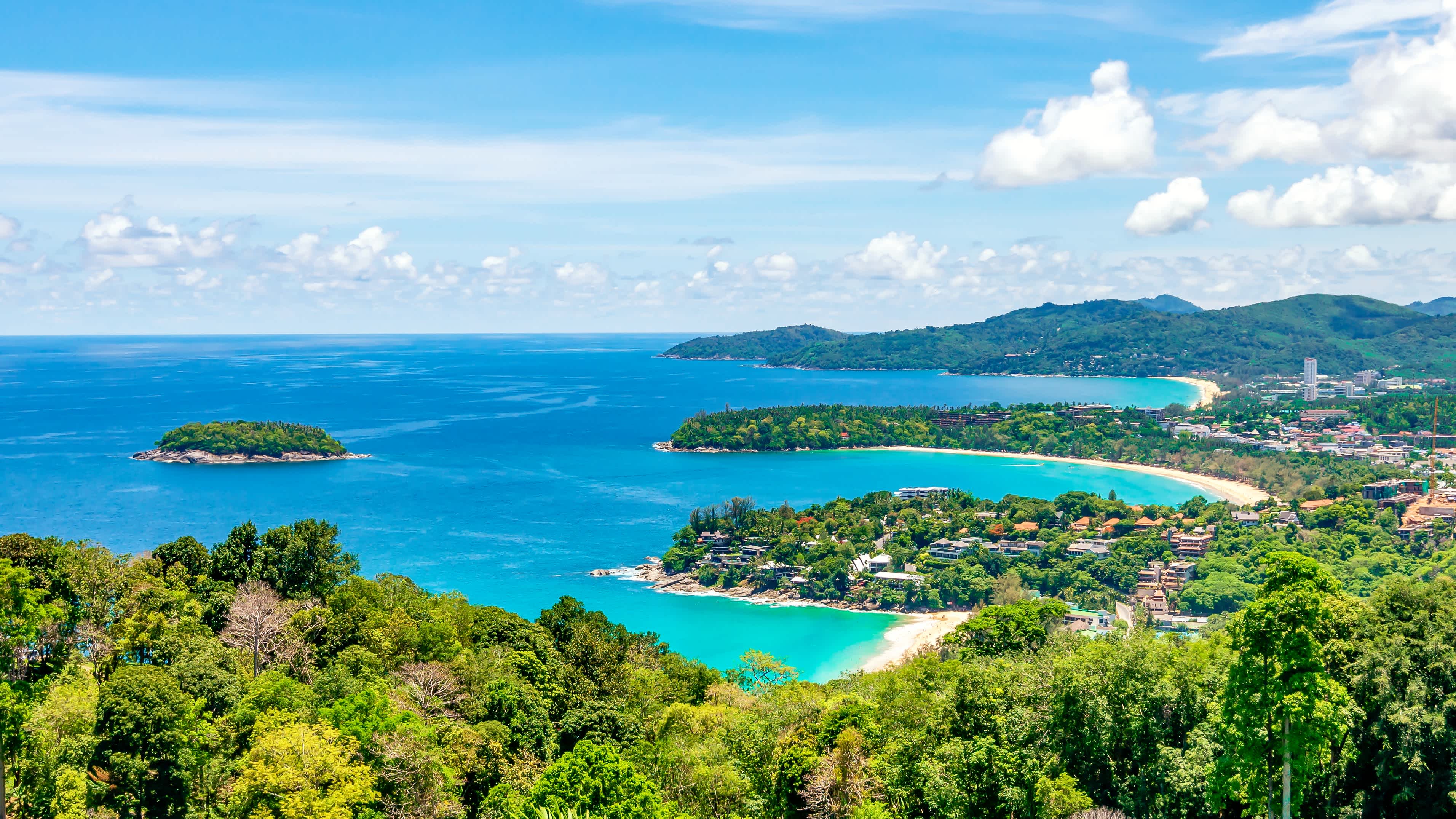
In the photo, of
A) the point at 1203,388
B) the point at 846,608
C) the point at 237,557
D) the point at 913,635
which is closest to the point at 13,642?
the point at 237,557

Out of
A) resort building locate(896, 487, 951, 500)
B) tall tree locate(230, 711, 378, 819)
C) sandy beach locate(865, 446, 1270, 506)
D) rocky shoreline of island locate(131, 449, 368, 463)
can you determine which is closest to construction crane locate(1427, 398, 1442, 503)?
sandy beach locate(865, 446, 1270, 506)

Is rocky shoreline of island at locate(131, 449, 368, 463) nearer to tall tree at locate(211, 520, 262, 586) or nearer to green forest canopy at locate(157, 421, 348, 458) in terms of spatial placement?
green forest canopy at locate(157, 421, 348, 458)

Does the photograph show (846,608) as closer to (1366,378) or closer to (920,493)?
(920,493)

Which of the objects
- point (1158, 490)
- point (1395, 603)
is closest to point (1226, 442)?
point (1158, 490)

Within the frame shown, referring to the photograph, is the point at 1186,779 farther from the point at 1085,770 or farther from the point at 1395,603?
the point at 1395,603

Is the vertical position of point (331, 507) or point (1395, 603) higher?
point (1395, 603)

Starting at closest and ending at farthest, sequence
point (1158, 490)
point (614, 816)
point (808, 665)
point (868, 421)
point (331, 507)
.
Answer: point (614, 816) → point (808, 665) → point (331, 507) → point (1158, 490) → point (868, 421)

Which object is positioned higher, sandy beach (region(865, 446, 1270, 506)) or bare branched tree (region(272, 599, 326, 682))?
bare branched tree (region(272, 599, 326, 682))

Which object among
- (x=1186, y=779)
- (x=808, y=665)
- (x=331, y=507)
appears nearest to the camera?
(x=1186, y=779)
